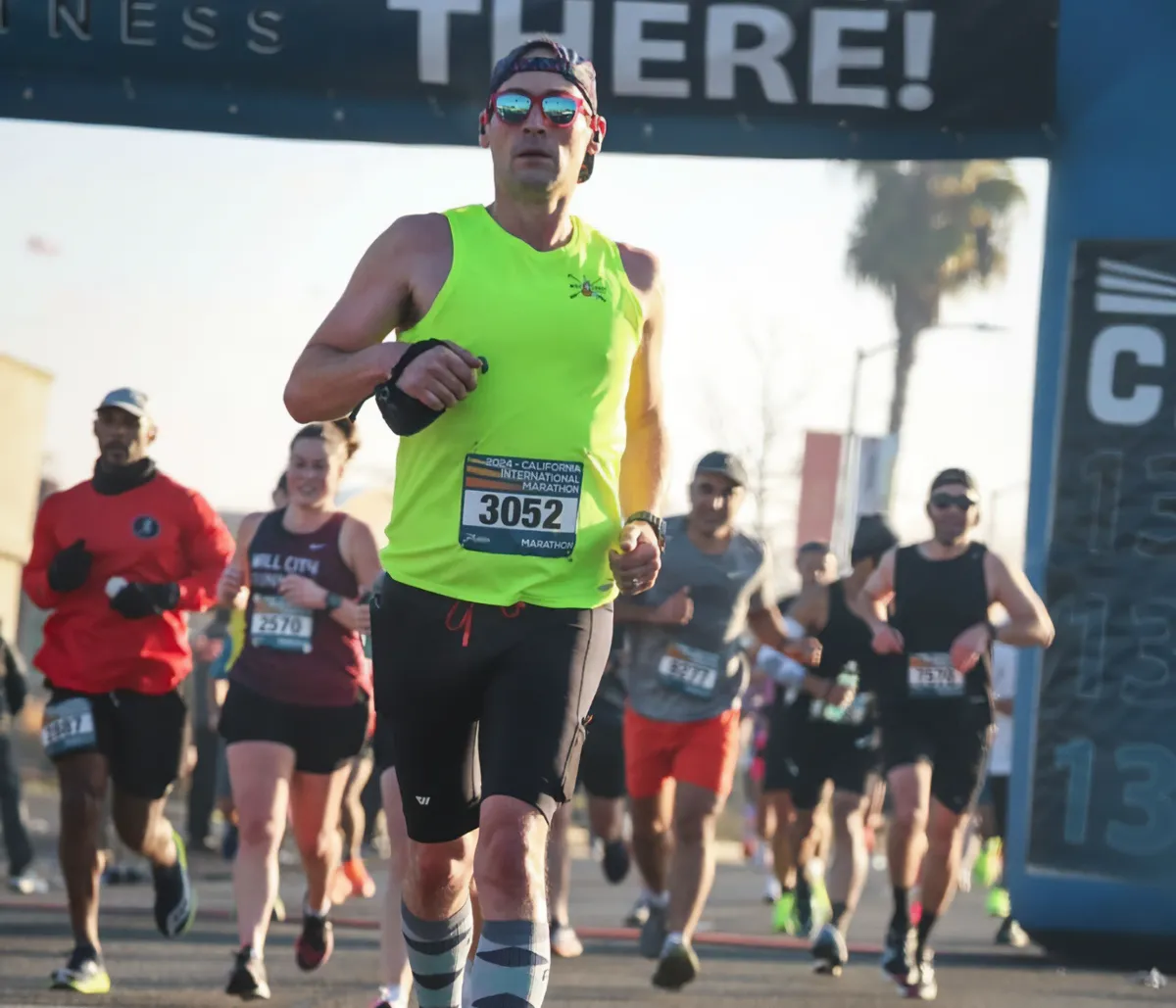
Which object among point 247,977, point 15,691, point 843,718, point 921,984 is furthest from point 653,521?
point 15,691

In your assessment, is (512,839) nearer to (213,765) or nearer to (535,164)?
(535,164)

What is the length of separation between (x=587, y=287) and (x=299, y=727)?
11.8 feet

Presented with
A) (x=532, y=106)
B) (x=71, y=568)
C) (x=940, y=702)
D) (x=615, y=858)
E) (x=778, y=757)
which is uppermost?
(x=532, y=106)

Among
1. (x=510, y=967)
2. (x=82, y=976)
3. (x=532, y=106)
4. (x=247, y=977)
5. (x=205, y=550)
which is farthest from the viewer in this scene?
(x=205, y=550)

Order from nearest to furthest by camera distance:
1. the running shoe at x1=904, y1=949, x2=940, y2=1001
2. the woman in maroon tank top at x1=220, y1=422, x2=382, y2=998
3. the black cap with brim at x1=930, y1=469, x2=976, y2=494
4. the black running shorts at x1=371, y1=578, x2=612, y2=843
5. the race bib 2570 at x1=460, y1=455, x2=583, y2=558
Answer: the black running shorts at x1=371, y1=578, x2=612, y2=843
the race bib 2570 at x1=460, y1=455, x2=583, y2=558
the woman in maroon tank top at x1=220, y1=422, x2=382, y2=998
the running shoe at x1=904, y1=949, x2=940, y2=1001
the black cap with brim at x1=930, y1=469, x2=976, y2=494

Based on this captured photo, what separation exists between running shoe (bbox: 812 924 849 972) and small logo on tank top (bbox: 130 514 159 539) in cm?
341

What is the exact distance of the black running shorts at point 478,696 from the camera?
14.0ft

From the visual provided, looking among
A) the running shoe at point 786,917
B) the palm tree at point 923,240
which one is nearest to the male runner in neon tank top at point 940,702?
the running shoe at point 786,917

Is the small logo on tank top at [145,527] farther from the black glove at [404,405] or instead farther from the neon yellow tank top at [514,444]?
the black glove at [404,405]

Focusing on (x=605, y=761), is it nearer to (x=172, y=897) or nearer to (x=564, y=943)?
(x=564, y=943)

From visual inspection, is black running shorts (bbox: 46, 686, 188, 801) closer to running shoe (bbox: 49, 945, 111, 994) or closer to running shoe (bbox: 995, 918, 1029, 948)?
running shoe (bbox: 49, 945, 111, 994)

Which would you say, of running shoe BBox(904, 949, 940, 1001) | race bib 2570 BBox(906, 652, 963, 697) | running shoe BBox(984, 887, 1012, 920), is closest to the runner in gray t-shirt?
race bib 2570 BBox(906, 652, 963, 697)

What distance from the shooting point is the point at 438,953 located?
15.6 feet

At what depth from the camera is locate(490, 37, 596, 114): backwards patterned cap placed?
14.8 ft
